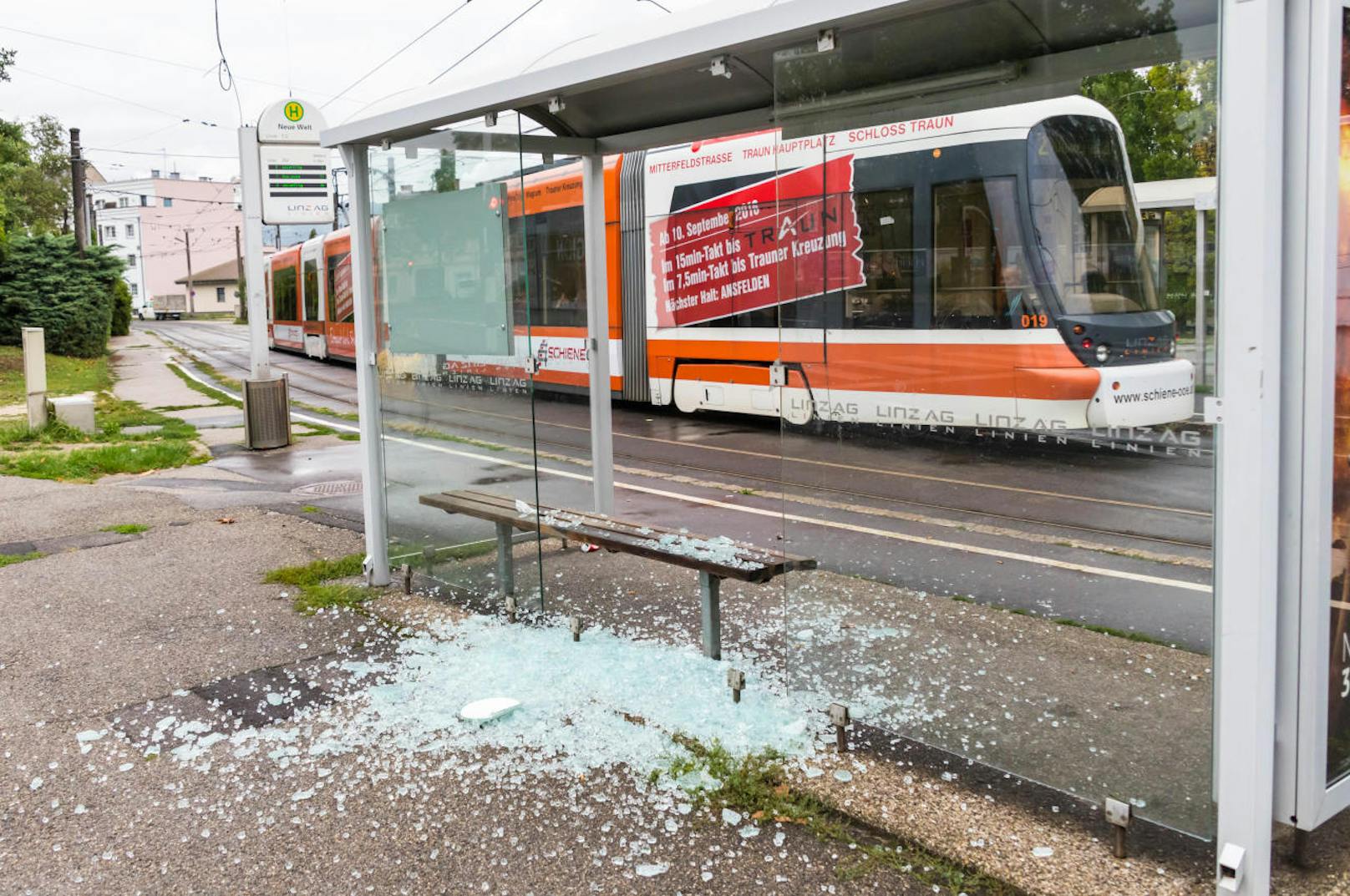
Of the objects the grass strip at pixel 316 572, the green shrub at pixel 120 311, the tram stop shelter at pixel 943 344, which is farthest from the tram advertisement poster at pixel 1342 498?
the green shrub at pixel 120 311

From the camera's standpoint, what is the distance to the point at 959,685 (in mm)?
4090

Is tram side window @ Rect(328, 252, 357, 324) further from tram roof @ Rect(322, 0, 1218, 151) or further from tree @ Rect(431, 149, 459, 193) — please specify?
tram roof @ Rect(322, 0, 1218, 151)

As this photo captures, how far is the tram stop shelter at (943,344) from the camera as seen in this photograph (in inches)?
105

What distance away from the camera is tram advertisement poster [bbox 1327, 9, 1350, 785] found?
2719 millimetres

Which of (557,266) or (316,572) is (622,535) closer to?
(316,572)

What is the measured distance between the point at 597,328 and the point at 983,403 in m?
2.71

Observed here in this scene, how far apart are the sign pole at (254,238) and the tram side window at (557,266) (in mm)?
3082

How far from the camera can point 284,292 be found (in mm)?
34094

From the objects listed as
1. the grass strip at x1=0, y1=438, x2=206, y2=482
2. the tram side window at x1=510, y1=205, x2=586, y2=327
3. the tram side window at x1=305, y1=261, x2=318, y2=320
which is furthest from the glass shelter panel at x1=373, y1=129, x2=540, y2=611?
the tram side window at x1=305, y1=261, x2=318, y2=320

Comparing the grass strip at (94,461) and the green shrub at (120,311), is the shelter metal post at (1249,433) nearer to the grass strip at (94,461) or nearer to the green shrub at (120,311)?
the grass strip at (94,461)

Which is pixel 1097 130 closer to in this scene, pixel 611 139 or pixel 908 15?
pixel 908 15

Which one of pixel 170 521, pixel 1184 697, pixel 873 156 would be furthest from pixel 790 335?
pixel 170 521

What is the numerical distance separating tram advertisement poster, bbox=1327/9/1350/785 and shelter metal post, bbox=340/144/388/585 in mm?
4659

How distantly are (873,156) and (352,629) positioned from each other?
11.0ft
